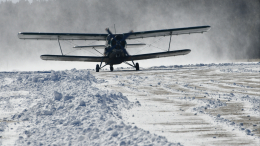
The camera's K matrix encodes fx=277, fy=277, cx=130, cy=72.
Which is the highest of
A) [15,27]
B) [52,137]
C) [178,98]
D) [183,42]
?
[15,27]

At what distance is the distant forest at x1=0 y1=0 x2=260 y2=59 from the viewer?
99562 millimetres

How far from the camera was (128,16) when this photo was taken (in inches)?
4557

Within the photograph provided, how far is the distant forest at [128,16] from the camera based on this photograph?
99.6 m

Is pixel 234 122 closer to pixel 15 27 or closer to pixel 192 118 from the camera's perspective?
pixel 192 118

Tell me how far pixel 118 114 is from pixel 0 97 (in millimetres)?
4907

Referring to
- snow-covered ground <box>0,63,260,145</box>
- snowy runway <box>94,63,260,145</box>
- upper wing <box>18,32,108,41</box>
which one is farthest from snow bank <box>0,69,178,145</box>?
upper wing <box>18,32,108,41</box>

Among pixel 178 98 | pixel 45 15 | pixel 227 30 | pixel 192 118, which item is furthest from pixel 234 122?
pixel 45 15

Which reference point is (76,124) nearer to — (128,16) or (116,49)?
(116,49)

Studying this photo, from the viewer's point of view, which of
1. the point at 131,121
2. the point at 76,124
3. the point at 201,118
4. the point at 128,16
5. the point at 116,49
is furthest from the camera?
the point at 128,16

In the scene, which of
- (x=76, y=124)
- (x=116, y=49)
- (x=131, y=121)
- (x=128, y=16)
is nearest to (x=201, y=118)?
(x=131, y=121)

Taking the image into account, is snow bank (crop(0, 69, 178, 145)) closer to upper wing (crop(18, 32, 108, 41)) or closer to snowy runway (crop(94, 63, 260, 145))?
snowy runway (crop(94, 63, 260, 145))

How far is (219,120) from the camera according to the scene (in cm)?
540

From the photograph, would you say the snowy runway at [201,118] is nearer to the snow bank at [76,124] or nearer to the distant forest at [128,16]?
the snow bank at [76,124]

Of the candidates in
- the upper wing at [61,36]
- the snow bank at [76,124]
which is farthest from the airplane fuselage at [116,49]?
the snow bank at [76,124]
